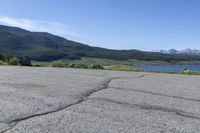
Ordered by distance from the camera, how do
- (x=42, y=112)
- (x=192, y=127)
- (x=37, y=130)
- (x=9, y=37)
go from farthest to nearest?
(x=9, y=37)
(x=42, y=112)
(x=192, y=127)
(x=37, y=130)

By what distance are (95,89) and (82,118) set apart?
124 inches

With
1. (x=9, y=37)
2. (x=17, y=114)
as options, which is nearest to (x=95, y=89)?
(x=17, y=114)

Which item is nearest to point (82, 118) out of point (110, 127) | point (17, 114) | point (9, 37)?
point (110, 127)

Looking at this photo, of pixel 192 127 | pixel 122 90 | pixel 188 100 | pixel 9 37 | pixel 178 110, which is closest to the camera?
pixel 192 127

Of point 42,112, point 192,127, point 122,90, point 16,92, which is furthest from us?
point 122,90

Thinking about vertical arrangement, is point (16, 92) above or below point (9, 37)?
below

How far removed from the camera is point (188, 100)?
6711 millimetres

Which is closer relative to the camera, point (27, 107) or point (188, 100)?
point (27, 107)

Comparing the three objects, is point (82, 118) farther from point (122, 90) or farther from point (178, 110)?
point (122, 90)

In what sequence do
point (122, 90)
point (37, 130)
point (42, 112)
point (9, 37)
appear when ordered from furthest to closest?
1. point (9, 37)
2. point (122, 90)
3. point (42, 112)
4. point (37, 130)

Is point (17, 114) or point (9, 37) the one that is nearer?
point (17, 114)

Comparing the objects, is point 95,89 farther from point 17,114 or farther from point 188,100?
point 17,114

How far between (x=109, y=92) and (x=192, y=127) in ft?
10.7

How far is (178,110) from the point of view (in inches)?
224
